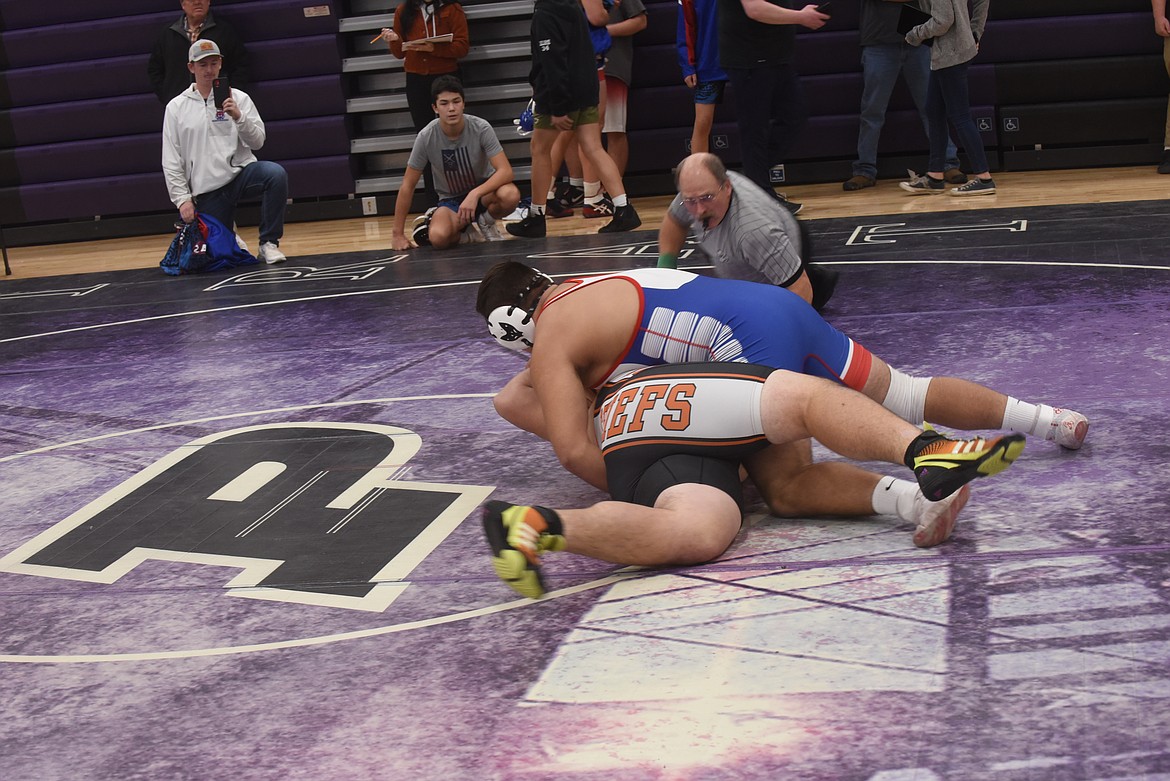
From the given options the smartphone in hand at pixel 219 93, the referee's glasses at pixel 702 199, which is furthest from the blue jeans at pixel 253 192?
the referee's glasses at pixel 702 199

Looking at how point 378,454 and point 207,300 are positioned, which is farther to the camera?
point 207,300

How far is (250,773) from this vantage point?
2275 mm

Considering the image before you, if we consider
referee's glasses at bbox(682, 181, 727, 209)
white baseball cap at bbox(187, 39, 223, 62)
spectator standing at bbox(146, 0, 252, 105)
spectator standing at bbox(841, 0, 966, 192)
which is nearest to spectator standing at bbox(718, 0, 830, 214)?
spectator standing at bbox(841, 0, 966, 192)

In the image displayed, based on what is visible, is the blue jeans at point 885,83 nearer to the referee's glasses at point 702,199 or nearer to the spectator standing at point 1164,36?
the spectator standing at point 1164,36

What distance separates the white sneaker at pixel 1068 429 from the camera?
3.41 metres

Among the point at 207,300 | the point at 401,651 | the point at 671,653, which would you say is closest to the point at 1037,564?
the point at 671,653

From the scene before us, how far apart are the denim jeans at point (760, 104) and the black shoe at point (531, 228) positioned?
1409 mm

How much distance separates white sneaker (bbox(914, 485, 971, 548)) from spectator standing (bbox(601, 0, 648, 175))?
20.8 feet

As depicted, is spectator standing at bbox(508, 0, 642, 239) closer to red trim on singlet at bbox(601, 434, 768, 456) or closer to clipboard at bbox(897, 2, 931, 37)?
clipboard at bbox(897, 2, 931, 37)

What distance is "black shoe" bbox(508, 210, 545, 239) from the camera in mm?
8219

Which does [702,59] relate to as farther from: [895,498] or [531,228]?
[895,498]

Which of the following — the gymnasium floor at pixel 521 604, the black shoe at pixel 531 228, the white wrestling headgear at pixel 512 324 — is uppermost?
the white wrestling headgear at pixel 512 324

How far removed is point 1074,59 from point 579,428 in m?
7.10

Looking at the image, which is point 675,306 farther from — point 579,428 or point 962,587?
point 962,587
